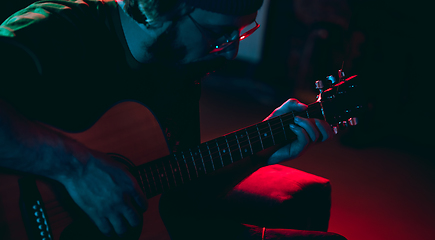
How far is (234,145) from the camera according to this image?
47.8 inches

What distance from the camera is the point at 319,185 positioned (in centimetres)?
146

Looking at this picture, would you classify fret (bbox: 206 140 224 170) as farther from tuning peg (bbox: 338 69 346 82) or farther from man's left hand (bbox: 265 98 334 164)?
tuning peg (bbox: 338 69 346 82)

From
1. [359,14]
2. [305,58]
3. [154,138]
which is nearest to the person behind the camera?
[154,138]

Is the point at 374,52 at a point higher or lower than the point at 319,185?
higher

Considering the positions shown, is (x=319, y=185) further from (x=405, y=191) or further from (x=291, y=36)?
(x=291, y=36)

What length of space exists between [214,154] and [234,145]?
4.4 inches

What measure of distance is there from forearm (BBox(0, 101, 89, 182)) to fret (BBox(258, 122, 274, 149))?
779mm

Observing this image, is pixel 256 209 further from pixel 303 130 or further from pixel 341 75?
pixel 341 75

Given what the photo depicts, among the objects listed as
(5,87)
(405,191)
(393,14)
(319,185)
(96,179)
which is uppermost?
(393,14)

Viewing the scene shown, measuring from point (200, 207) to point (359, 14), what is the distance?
371cm

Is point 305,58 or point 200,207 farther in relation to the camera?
point 305,58

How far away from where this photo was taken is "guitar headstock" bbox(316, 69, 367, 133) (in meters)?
1.24

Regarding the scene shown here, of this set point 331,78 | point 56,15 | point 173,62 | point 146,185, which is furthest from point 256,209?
point 56,15

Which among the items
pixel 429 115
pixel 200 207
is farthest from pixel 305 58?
pixel 200 207
